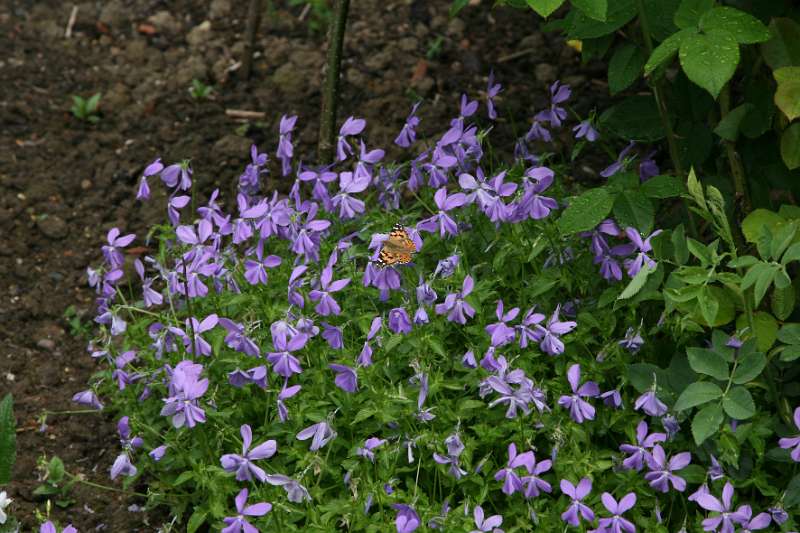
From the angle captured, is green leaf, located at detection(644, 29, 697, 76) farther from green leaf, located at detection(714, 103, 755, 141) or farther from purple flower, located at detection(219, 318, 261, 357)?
purple flower, located at detection(219, 318, 261, 357)

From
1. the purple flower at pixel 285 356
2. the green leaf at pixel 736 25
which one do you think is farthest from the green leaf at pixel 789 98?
the purple flower at pixel 285 356

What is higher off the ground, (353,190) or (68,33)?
(353,190)

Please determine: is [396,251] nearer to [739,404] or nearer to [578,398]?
[578,398]

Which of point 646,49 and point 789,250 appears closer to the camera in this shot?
point 789,250

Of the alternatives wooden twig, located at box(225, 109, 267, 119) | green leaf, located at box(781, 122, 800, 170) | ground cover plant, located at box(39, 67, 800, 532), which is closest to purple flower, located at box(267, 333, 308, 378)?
ground cover plant, located at box(39, 67, 800, 532)

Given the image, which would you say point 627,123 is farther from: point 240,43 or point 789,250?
point 240,43

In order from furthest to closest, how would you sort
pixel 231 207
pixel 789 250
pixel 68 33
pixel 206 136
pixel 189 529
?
pixel 68 33 < pixel 206 136 < pixel 231 207 < pixel 189 529 < pixel 789 250

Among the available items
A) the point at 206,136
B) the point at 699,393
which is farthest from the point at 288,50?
the point at 699,393
